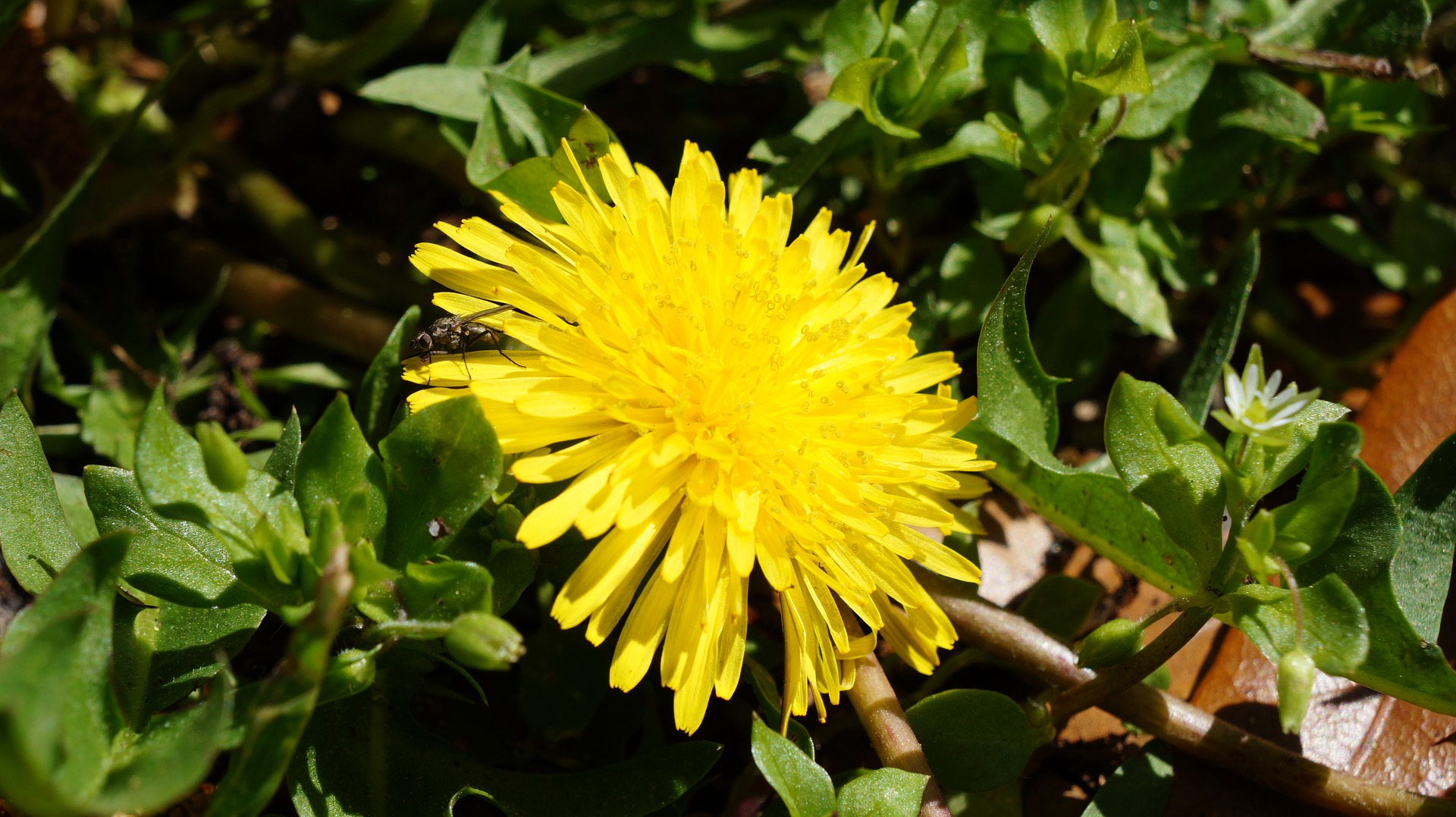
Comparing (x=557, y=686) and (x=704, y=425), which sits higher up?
(x=704, y=425)

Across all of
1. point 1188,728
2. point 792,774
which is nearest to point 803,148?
point 792,774

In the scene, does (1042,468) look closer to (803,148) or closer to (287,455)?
(803,148)

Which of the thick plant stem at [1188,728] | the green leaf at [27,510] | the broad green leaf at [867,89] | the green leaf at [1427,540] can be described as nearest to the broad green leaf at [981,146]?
the broad green leaf at [867,89]

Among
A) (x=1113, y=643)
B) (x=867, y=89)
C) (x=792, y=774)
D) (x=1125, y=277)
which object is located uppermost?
(x=867, y=89)

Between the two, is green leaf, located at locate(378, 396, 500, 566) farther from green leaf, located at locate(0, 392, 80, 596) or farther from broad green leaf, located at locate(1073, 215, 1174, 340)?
broad green leaf, located at locate(1073, 215, 1174, 340)

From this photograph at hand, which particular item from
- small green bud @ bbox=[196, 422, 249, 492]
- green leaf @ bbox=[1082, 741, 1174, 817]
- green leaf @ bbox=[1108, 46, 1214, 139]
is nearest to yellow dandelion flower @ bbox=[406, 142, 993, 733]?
small green bud @ bbox=[196, 422, 249, 492]

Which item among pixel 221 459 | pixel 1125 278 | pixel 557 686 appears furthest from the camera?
pixel 1125 278
